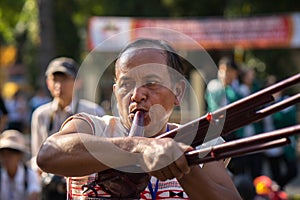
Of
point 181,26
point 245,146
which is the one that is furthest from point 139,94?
point 181,26

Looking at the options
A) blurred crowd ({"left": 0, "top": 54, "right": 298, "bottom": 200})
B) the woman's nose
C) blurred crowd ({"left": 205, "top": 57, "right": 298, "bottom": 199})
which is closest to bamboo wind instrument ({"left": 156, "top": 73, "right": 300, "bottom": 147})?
the woman's nose

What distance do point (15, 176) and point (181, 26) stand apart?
13387 mm

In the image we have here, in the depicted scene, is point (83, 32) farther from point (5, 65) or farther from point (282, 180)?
point (282, 180)

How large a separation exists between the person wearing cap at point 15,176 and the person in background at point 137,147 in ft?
15.1

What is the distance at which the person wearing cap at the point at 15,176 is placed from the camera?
7.82 meters

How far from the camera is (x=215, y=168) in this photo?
3.19 m

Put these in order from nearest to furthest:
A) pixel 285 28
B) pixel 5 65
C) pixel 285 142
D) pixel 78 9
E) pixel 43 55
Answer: pixel 285 142 < pixel 43 55 < pixel 285 28 < pixel 78 9 < pixel 5 65

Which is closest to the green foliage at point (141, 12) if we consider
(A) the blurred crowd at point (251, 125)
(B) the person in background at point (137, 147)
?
(A) the blurred crowd at point (251, 125)

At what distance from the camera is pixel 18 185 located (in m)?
7.87

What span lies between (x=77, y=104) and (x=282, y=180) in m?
5.60

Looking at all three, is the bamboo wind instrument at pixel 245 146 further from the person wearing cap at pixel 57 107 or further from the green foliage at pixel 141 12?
the green foliage at pixel 141 12

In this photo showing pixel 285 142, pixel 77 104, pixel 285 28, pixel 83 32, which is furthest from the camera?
pixel 83 32

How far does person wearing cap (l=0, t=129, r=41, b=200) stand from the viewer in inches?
308

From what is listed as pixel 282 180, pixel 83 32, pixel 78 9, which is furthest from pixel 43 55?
pixel 83 32
